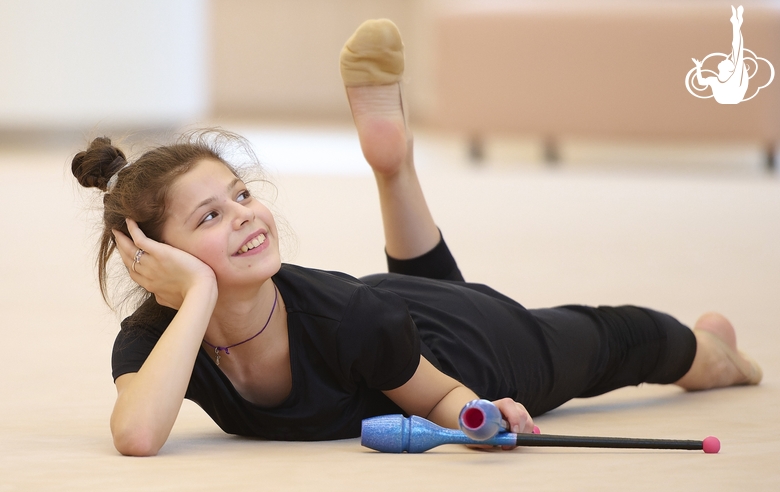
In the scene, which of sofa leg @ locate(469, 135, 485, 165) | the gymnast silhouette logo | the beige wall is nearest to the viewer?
the gymnast silhouette logo

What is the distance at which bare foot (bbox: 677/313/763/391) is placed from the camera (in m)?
1.33

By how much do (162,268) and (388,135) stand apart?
0.51m

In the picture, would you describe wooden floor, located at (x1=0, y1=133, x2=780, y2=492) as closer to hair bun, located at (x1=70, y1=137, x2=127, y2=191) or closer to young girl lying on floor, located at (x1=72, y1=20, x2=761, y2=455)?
young girl lying on floor, located at (x1=72, y1=20, x2=761, y2=455)

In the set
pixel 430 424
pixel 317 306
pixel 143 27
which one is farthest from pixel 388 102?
pixel 143 27

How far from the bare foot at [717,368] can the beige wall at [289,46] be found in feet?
18.6

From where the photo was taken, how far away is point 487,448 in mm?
973

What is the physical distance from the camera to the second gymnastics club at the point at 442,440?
0.93m

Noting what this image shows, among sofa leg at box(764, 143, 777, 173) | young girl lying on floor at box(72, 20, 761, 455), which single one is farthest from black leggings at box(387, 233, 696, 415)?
sofa leg at box(764, 143, 777, 173)

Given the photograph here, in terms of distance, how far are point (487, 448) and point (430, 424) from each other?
59mm

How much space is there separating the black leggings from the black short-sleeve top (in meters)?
0.10

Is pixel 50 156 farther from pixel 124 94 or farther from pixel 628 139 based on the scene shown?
pixel 628 139

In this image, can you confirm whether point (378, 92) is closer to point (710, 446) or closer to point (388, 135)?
point (388, 135)

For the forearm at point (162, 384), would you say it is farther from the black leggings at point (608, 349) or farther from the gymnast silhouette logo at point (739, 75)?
the gymnast silhouette logo at point (739, 75)

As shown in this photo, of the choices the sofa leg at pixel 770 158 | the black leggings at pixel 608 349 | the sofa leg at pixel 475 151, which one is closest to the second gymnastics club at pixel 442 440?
the black leggings at pixel 608 349
